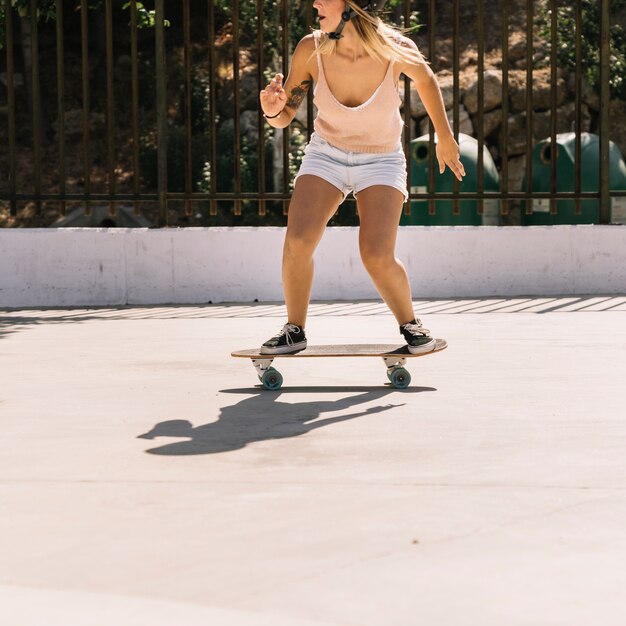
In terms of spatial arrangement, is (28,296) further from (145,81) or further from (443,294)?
(145,81)

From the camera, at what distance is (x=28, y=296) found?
10.7m

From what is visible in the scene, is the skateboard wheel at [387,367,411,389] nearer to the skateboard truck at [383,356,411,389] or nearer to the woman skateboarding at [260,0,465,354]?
the skateboard truck at [383,356,411,389]

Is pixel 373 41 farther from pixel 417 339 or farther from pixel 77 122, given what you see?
pixel 77 122

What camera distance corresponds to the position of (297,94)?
243 inches

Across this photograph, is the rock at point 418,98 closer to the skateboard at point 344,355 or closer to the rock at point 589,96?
the rock at point 589,96

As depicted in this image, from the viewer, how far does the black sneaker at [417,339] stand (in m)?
5.88

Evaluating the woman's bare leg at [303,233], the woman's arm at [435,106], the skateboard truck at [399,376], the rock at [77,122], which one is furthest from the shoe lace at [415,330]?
the rock at [77,122]

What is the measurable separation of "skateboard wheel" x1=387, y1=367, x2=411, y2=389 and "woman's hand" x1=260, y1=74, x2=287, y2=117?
1317mm

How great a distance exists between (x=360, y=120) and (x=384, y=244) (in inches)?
23.1

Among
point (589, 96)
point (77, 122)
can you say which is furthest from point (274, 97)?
point (77, 122)

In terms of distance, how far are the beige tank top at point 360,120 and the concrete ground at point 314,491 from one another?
1.14 m

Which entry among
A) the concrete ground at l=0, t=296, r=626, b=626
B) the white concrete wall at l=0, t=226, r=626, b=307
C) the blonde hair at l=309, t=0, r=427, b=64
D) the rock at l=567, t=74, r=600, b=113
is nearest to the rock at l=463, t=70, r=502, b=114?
the rock at l=567, t=74, r=600, b=113

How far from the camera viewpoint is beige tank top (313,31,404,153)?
5.93m

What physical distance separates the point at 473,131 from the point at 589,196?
36.9ft
